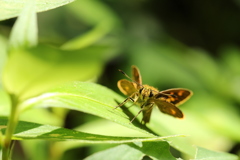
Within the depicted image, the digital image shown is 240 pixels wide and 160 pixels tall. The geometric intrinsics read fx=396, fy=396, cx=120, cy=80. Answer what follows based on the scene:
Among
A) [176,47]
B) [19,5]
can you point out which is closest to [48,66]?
[19,5]

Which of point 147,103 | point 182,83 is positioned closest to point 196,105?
point 182,83

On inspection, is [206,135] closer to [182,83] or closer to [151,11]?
[182,83]

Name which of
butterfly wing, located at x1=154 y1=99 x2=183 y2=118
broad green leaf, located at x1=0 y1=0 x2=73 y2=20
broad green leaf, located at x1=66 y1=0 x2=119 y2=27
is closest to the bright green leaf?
butterfly wing, located at x1=154 y1=99 x2=183 y2=118

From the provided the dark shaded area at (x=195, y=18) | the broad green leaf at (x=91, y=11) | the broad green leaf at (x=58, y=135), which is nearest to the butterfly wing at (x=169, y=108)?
the broad green leaf at (x=58, y=135)

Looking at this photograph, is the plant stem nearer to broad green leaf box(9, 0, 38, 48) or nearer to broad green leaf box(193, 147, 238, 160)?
broad green leaf box(9, 0, 38, 48)

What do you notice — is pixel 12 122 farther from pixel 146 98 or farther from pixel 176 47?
pixel 176 47

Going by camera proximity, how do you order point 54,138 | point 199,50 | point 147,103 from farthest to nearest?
point 199,50 < point 147,103 < point 54,138
